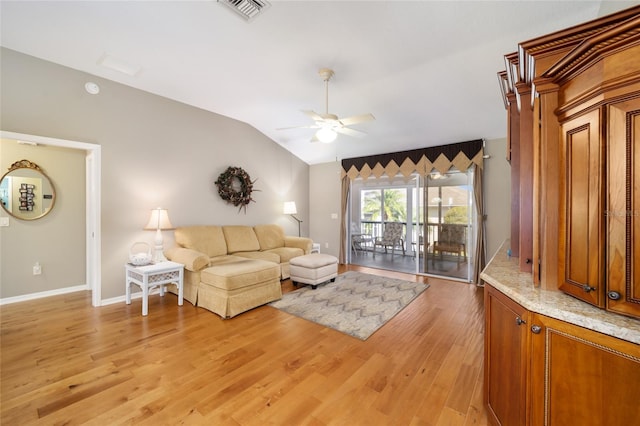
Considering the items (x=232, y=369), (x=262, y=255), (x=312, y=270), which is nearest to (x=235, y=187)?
(x=262, y=255)

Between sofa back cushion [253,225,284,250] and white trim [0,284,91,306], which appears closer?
white trim [0,284,91,306]

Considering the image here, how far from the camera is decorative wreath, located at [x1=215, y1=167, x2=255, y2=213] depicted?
15.8 feet

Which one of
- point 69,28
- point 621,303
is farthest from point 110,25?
point 621,303

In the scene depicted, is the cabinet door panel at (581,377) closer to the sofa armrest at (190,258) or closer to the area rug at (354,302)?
the area rug at (354,302)

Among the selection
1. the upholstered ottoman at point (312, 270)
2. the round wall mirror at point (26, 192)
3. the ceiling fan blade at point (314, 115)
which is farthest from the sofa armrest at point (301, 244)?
the round wall mirror at point (26, 192)

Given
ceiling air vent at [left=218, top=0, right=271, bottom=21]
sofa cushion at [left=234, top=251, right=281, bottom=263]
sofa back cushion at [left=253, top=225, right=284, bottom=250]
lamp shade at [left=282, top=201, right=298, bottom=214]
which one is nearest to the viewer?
ceiling air vent at [left=218, top=0, right=271, bottom=21]

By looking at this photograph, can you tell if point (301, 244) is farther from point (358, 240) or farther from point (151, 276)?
Answer: point (151, 276)

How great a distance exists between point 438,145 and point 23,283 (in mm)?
6844

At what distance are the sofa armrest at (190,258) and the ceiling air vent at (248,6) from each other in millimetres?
2799

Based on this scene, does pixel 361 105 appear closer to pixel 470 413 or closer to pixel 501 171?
pixel 501 171

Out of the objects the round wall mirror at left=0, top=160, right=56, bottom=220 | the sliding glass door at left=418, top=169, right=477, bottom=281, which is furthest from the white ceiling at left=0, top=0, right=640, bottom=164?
the round wall mirror at left=0, top=160, right=56, bottom=220

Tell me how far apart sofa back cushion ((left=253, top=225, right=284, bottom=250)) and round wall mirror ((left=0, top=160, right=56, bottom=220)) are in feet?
10.2

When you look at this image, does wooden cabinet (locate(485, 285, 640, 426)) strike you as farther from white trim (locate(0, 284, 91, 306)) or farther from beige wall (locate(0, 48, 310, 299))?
white trim (locate(0, 284, 91, 306))

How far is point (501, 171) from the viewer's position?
4.42 m
